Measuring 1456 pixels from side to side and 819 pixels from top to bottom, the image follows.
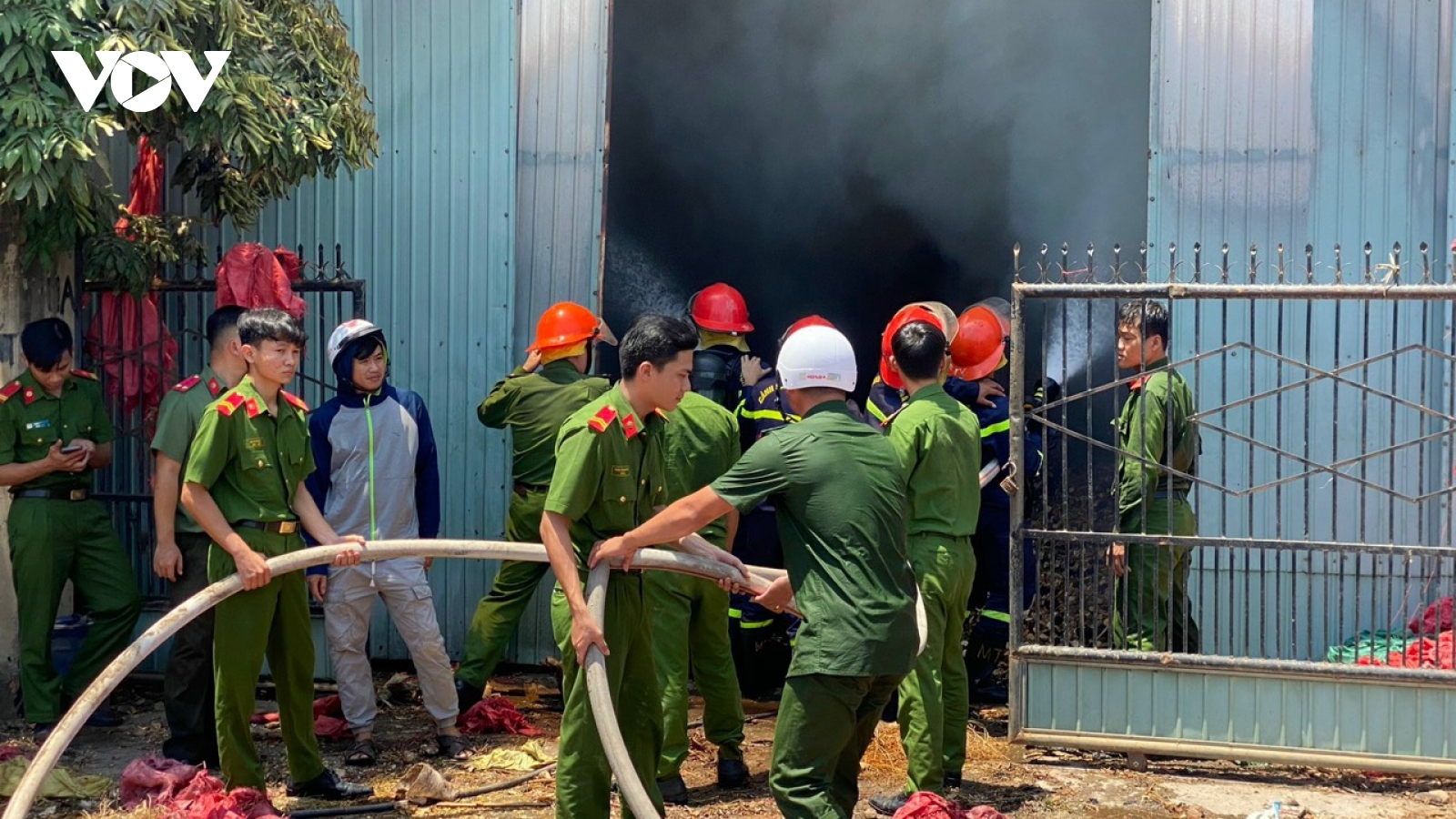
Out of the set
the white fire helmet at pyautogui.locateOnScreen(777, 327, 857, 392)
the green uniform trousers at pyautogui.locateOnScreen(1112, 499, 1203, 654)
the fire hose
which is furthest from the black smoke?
the white fire helmet at pyautogui.locateOnScreen(777, 327, 857, 392)

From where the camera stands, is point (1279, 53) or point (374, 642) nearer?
point (1279, 53)

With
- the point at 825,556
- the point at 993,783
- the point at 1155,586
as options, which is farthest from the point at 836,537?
the point at 1155,586

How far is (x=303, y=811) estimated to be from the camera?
6.45 metres

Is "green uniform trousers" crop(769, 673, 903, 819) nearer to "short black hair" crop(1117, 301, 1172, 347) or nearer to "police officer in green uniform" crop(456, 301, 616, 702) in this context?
"short black hair" crop(1117, 301, 1172, 347)

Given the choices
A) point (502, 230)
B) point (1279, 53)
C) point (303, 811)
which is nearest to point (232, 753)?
point (303, 811)

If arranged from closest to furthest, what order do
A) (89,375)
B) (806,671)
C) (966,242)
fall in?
(806,671) → (89,375) → (966,242)

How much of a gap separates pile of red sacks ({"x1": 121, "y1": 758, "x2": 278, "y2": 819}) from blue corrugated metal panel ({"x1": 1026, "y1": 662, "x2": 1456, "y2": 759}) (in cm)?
358

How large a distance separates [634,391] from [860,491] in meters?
0.96

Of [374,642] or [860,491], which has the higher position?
[860,491]

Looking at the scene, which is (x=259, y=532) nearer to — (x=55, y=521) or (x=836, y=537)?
(x=55, y=521)

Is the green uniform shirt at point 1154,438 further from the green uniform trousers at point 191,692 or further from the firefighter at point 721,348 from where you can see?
the green uniform trousers at point 191,692

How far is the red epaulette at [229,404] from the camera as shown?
6.29 meters

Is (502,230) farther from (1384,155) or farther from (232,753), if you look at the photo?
(1384,155)

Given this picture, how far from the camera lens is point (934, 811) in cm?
596
